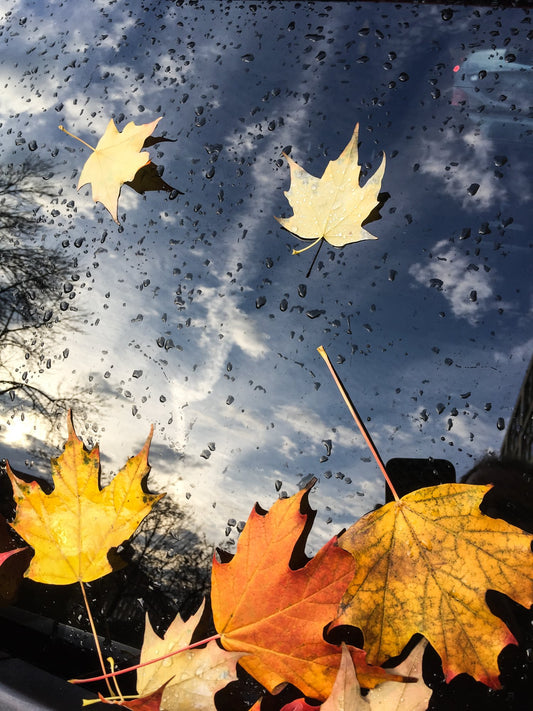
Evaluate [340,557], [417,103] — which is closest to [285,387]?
[340,557]

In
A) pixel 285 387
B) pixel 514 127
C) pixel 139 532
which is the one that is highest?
pixel 514 127

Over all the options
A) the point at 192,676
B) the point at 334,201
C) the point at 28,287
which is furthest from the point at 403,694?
the point at 28,287

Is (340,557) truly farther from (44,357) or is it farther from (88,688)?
(44,357)

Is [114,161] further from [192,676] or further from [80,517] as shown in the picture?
[192,676]

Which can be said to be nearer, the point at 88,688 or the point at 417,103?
the point at 88,688

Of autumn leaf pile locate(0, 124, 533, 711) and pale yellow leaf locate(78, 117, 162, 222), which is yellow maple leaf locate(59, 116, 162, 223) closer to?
pale yellow leaf locate(78, 117, 162, 222)

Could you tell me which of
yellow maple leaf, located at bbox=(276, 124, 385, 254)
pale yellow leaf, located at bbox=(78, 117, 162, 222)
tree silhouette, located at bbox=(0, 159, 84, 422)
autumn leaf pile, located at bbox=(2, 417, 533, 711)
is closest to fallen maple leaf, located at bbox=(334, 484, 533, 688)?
autumn leaf pile, located at bbox=(2, 417, 533, 711)

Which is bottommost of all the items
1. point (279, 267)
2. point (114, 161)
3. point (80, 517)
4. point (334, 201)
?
point (80, 517)
